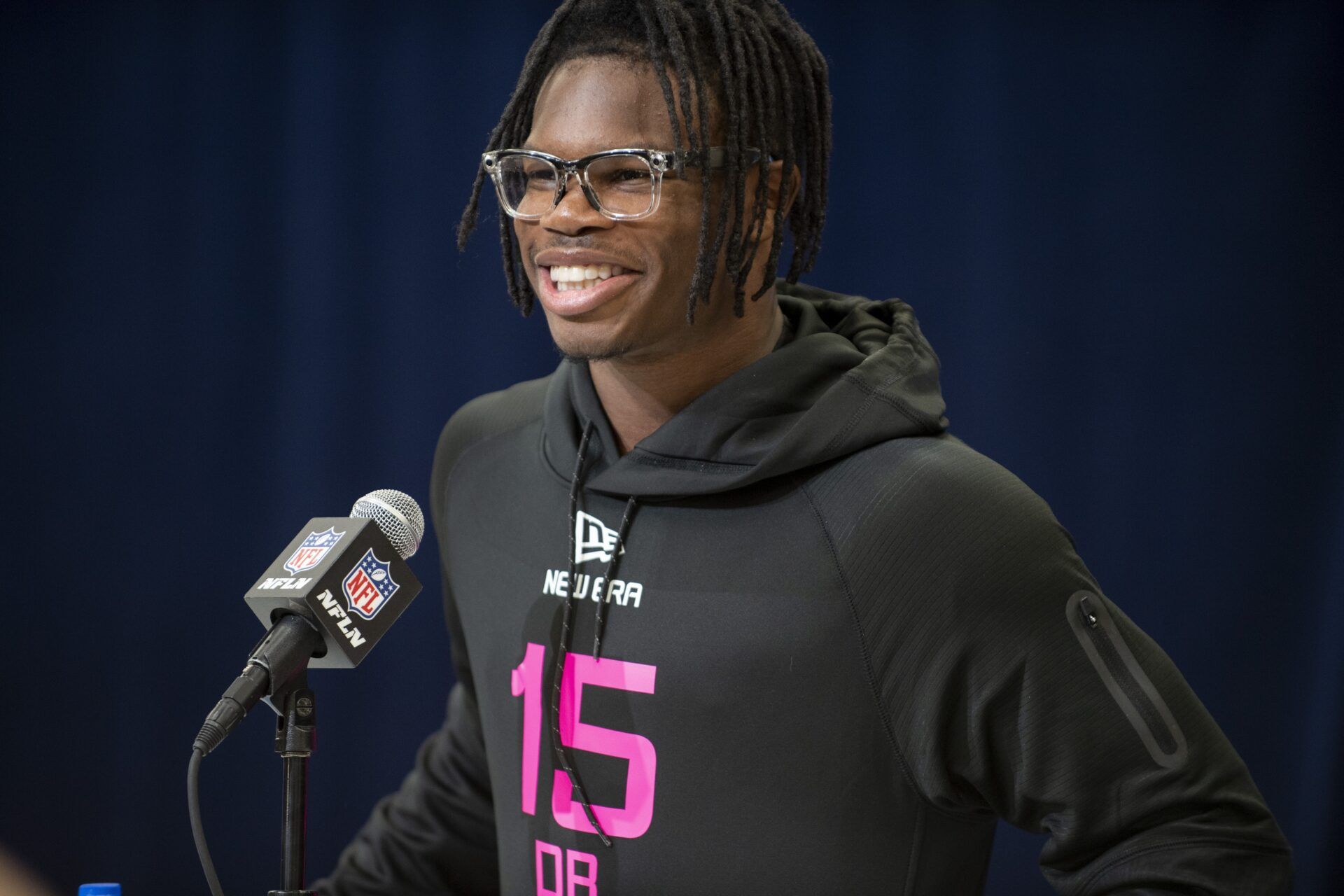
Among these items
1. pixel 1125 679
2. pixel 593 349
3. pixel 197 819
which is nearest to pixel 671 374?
pixel 593 349

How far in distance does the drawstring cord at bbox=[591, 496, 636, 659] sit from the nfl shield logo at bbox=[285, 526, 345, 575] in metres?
0.35

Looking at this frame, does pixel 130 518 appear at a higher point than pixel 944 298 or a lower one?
lower

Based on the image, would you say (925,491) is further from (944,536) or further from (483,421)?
(483,421)

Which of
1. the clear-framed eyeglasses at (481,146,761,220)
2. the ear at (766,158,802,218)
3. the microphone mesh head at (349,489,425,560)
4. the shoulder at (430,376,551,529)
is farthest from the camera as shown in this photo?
the shoulder at (430,376,551,529)

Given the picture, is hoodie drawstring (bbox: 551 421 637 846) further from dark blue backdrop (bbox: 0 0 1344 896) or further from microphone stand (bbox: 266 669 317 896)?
dark blue backdrop (bbox: 0 0 1344 896)

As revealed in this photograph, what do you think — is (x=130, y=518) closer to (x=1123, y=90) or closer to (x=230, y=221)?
(x=230, y=221)

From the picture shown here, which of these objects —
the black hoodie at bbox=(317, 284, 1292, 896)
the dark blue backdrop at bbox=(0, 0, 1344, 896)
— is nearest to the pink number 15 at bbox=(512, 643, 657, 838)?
the black hoodie at bbox=(317, 284, 1292, 896)

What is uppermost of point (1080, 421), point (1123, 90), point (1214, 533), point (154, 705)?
point (1123, 90)

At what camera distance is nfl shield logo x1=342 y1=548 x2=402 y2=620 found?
3.59 ft

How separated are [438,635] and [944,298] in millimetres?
1205

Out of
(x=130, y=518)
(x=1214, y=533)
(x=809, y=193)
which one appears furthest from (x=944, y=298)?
(x=130, y=518)

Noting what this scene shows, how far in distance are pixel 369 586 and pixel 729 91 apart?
616 millimetres

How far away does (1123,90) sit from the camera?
240 cm

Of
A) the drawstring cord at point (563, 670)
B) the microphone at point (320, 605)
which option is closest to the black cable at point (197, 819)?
A: the microphone at point (320, 605)
